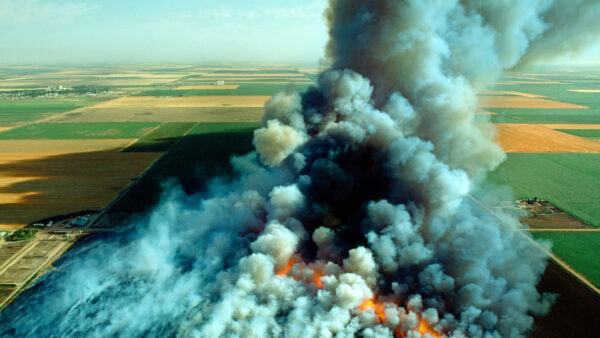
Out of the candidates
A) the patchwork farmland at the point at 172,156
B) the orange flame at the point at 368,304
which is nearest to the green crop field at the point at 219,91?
the patchwork farmland at the point at 172,156

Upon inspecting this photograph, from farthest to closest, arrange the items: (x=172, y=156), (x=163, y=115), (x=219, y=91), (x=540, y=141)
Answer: (x=219, y=91), (x=163, y=115), (x=540, y=141), (x=172, y=156)

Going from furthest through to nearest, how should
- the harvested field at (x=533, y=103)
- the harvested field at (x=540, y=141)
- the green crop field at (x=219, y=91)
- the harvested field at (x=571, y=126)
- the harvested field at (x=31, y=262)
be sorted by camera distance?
the green crop field at (x=219, y=91) < the harvested field at (x=533, y=103) < the harvested field at (x=571, y=126) < the harvested field at (x=540, y=141) < the harvested field at (x=31, y=262)

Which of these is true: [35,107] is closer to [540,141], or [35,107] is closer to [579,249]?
[579,249]

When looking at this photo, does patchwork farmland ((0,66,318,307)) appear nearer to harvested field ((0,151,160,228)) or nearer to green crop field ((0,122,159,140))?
harvested field ((0,151,160,228))

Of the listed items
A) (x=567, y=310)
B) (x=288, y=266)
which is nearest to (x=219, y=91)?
(x=288, y=266)

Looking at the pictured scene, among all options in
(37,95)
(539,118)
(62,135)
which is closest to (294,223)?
(62,135)

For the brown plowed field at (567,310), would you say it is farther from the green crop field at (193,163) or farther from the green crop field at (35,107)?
the green crop field at (35,107)

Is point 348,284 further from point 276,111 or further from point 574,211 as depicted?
point 574,211
